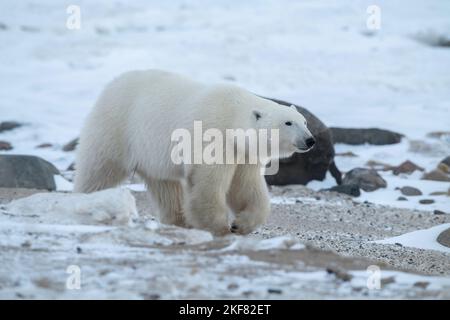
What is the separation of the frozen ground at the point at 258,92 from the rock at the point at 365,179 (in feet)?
0.58

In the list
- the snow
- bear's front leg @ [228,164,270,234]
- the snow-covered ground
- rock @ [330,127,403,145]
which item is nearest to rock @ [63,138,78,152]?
the snow-covered ground

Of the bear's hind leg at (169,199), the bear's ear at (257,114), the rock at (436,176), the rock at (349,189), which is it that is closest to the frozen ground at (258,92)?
the rock at (349,189)

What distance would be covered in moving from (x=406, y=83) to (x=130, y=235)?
14.8 m

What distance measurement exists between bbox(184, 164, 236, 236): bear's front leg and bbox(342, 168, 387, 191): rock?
4.60 meters

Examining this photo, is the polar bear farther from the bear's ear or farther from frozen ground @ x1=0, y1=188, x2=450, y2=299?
frozen ground @ x1=0, y1=188, x2=450, y2=299

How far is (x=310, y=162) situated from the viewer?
411 inches

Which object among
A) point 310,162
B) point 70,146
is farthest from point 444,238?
point 70,146

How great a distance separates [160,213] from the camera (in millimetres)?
7188

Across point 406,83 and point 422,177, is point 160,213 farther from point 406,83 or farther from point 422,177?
point 406,83

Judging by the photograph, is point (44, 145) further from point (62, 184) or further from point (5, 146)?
point (62, 184)

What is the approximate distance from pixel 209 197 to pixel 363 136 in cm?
749

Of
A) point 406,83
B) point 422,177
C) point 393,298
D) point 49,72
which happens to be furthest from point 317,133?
point 49,72

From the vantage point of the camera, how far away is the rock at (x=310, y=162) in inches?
407

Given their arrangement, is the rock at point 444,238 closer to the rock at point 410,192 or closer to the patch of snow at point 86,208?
the patch of snow at point 86,208
